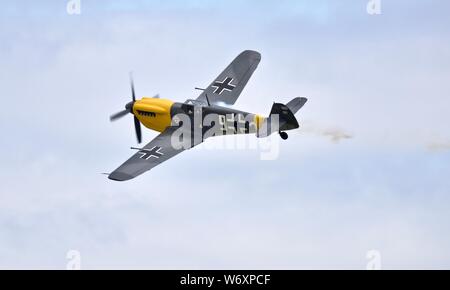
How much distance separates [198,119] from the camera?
4672cm

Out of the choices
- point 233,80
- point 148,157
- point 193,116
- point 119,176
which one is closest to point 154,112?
point 193,116

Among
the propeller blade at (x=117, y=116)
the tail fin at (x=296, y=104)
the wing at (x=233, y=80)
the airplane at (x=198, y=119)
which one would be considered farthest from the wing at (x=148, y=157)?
the tail fin at (x=296, y=104)

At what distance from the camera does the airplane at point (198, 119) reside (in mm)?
44281

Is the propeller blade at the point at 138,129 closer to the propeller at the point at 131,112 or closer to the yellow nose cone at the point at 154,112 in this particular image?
the propeller at the point at 131,112

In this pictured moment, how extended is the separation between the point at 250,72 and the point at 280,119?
7137mm

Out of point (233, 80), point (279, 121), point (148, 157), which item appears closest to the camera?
point (148, 157)

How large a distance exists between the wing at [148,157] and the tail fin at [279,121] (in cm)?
368

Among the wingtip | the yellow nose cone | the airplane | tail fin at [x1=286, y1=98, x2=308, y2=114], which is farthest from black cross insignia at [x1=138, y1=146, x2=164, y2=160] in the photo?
tail fin at [x1=286, y1=98, x2=308, y2=114]

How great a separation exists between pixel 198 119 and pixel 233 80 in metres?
4.53

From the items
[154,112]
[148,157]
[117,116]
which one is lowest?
[148,157]

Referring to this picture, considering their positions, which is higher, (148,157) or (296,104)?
(296,104)

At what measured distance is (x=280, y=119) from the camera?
146ft

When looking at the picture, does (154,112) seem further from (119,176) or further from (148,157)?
(119,176)

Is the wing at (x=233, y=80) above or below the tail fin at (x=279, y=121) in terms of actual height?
above
